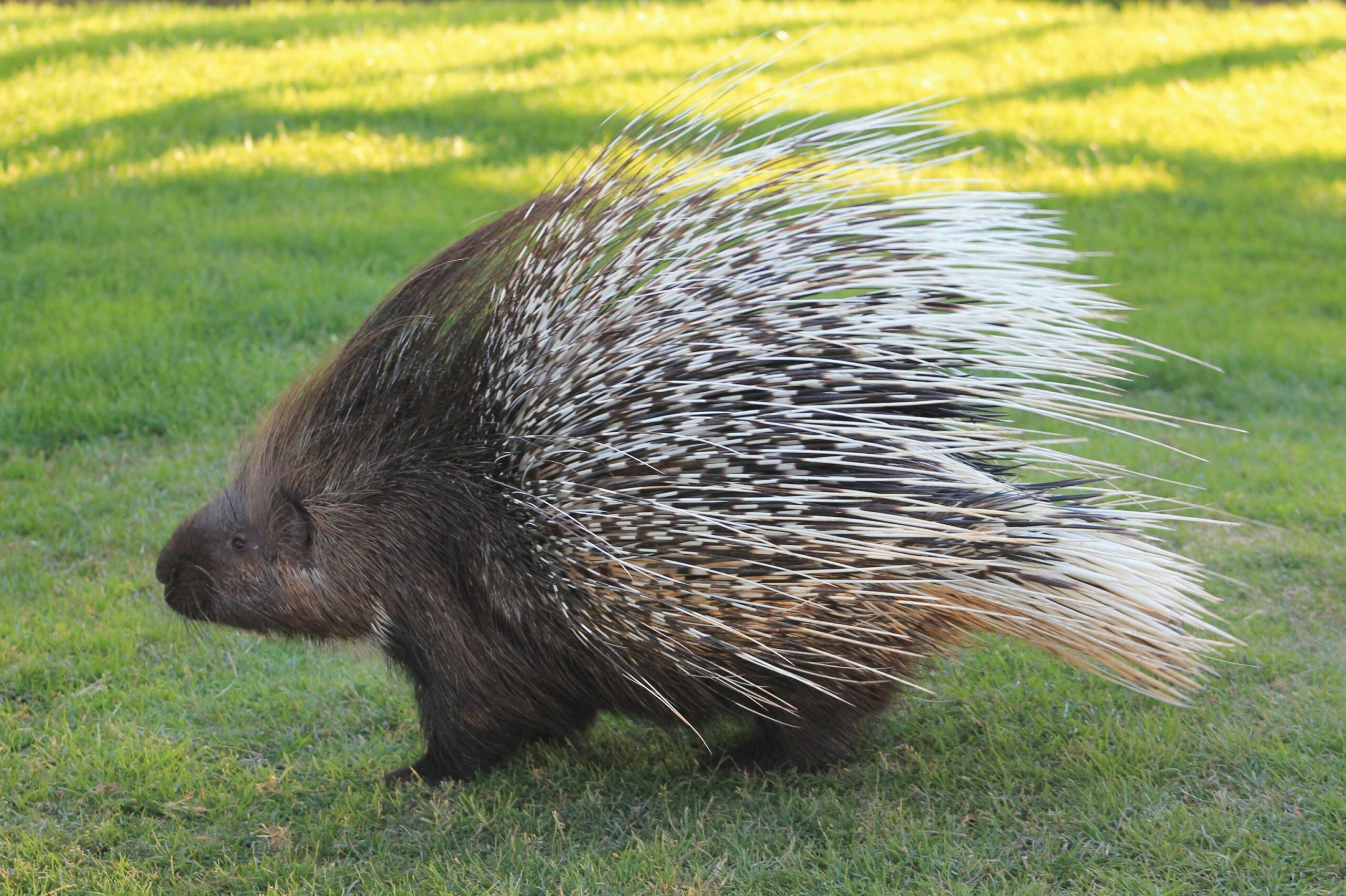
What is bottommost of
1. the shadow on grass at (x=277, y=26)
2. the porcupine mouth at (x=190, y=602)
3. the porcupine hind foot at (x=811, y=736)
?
the porcupine hind foot at (x=811, y=736)

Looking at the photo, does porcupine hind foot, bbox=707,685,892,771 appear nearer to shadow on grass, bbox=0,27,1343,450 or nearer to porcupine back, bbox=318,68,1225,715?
porcupine back, bbox=318,68,1225,715

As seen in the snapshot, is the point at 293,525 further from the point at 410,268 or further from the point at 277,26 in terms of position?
the point at 277,26

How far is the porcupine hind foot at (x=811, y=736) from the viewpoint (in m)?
2.71

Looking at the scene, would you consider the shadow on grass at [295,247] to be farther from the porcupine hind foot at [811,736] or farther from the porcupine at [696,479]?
the porcupine hind foot at [811,736]

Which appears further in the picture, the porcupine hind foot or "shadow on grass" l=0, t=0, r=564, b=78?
"shadow on grass" l=0, t=0, r=564, b=78

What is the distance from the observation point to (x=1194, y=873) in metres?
2.40

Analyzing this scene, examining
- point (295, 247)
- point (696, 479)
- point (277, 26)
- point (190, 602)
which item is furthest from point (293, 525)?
point (277, 26)

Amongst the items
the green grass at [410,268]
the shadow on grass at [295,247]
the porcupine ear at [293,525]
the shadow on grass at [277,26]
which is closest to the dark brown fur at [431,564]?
the porcupine ear at [293,525]

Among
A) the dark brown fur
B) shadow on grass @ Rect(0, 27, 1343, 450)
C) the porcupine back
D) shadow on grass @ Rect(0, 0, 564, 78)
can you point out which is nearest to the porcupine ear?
the dark brown fur

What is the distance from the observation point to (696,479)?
2463 mm

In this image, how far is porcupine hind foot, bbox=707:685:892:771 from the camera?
2713 mm

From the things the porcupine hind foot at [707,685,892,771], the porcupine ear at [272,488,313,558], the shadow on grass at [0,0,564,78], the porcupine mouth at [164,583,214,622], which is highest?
the shadow on grass at [0,0,564,78]

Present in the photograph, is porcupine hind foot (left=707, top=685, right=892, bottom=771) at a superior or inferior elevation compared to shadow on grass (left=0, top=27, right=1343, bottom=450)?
inferior

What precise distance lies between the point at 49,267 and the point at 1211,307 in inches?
210
